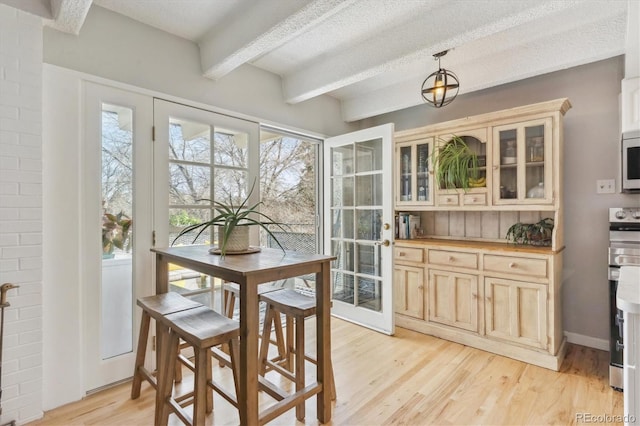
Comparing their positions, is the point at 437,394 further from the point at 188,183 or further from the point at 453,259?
the point at 188,183

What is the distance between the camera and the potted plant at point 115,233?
2078 millimetres

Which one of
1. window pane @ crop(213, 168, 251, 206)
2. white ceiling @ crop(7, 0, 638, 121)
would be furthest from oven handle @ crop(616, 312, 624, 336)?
window pane @ crop(213, 168, 251, 206)

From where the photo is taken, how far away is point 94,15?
1996 mm

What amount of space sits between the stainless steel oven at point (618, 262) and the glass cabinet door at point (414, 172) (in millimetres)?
1335

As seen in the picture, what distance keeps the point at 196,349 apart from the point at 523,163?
2637 mm

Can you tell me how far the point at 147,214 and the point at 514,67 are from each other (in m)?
3.00

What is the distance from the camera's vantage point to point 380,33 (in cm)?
233

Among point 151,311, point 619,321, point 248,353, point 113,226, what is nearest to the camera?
point 248,353

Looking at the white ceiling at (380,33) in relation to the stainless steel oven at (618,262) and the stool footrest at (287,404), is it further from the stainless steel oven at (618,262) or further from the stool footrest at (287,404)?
the stool footrest at (287,404)

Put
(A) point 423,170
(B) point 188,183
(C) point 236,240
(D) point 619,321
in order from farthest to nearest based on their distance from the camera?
1. (A) point 423,170
2. (B) point 188,183
3. (D) point 619,321
4. (C) point 236,240

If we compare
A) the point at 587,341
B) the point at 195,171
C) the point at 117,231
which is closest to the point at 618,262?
the point at 587,341

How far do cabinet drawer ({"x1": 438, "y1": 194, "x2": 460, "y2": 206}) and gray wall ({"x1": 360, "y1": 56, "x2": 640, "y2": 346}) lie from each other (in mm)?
881

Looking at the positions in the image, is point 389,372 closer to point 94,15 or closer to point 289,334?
point 289,334
